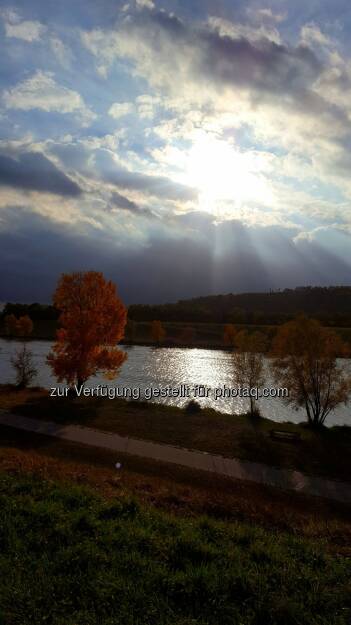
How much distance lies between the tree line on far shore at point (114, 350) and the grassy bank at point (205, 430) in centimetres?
317

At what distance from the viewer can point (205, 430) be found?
26781 mm

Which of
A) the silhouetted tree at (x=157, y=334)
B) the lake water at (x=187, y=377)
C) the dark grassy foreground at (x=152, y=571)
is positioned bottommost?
the lake water at (x=187, y=377)

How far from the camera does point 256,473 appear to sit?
1981cm

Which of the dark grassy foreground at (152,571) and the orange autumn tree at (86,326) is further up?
the orange autumn tree at (86,326)

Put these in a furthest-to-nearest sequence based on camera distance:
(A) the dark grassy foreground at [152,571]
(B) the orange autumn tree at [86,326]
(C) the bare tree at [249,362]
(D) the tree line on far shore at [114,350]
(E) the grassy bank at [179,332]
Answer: (E) the grassy bank at [179,332]
(C) the bare tree at [249,362]
(B) the orange autumn tree at [86,326]
(D) the tree line on far shore at [114,350]
(A) the dark grassy foreground at [152,571]

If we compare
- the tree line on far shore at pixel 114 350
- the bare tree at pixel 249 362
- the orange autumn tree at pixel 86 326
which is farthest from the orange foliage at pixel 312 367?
the orange autumn tree at pixel 86 326

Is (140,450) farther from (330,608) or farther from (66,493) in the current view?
(330,608)

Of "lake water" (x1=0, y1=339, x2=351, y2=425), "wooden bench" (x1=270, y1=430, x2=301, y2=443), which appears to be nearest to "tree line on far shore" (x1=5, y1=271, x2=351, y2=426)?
"lake water" (x1=0, y1=339, x2=351, y2=425)

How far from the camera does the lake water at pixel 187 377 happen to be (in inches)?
1658

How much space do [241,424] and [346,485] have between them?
11.1 meters

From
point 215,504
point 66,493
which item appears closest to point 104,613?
point 66,493

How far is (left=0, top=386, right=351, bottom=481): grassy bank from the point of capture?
22.4 m

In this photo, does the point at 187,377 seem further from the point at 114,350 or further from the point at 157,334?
the point at 157,334

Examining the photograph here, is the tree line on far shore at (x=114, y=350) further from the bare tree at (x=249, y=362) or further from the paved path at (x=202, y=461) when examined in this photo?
the paved path at (x=202, y=461)
